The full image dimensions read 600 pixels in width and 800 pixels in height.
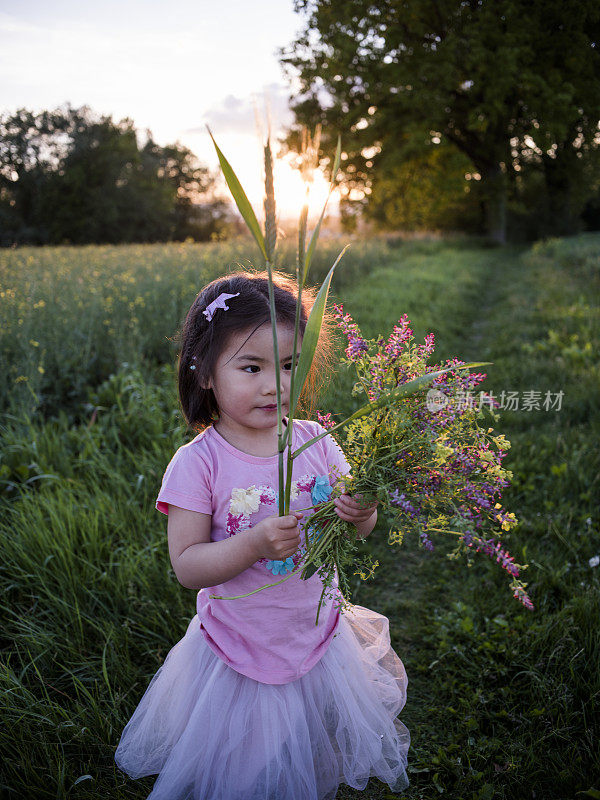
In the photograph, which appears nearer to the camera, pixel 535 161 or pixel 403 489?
pixel 403 489

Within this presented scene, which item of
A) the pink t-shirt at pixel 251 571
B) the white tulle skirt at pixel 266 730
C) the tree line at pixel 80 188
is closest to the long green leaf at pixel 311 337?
the pink t-shirt at pixel 251 571

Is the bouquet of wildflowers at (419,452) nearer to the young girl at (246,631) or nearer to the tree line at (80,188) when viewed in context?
the young girl at (246,631)

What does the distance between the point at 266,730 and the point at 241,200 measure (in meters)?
1.52

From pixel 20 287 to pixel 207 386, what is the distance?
5.21 m

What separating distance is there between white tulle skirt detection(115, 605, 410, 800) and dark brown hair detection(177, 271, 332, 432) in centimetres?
76

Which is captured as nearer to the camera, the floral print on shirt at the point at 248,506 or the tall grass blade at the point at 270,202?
the tall grass blade at the point at 270,202

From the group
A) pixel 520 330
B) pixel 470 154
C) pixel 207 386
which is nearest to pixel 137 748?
pixel 207 386

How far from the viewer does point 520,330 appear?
284 inches

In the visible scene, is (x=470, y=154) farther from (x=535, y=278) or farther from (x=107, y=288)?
(x=107, y=288)

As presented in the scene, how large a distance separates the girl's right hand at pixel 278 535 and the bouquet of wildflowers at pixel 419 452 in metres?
0.09

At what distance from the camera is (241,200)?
92 centimetres

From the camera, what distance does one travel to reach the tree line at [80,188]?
40125 millimetres

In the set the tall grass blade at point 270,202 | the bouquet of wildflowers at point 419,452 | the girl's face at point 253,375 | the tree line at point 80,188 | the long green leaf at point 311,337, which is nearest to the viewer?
the tall grass blade at point 270,202

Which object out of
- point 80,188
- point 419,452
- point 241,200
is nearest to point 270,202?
point 241,200
